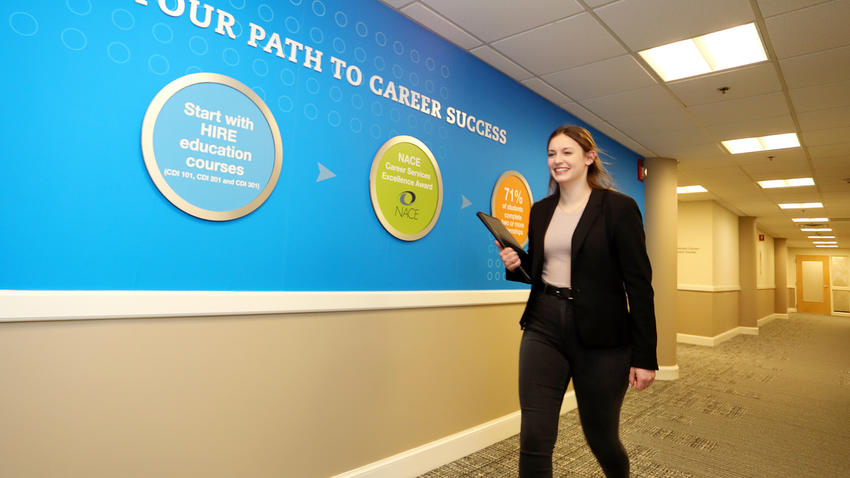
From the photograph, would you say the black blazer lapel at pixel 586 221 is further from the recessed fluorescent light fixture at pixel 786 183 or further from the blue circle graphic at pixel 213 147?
the recessed fluorescent light fixture at pixel 786 183

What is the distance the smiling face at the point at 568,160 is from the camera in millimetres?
1729

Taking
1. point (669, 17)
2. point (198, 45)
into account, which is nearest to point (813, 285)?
point (669, 17)

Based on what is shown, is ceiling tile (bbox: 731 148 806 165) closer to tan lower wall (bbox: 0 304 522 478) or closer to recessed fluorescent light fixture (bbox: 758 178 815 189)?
recessed fluorescent light fixture (bbox: 758 178 815 189)

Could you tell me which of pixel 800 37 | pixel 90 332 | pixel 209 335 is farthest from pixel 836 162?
pixel 90 332

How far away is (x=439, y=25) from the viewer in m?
2.75

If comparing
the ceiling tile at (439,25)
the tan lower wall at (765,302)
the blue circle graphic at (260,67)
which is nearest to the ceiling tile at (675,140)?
the ceiling tile at (439,25)

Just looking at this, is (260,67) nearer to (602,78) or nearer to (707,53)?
(602,78)

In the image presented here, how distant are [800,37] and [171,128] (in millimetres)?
3381

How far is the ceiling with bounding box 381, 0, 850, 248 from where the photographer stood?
2.53 meters

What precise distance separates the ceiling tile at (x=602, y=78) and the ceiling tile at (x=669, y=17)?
33cm

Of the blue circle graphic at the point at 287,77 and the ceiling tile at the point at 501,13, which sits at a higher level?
the ceiling tile at the point at 501,13

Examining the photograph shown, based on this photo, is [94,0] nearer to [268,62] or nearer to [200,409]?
[268,62]

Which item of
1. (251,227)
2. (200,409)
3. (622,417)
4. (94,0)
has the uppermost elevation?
(94,0)

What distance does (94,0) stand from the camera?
5.17 feet
